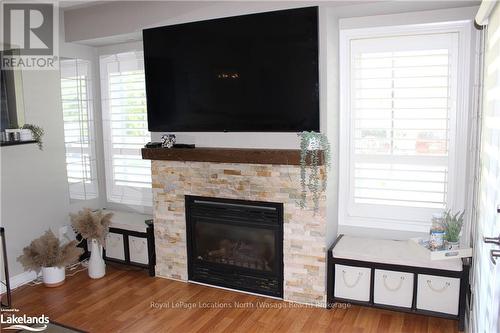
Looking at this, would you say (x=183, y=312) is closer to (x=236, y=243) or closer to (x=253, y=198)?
(x=236, y=243)

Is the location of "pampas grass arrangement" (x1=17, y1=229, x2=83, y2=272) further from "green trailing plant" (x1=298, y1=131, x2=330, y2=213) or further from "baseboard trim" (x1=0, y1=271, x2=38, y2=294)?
"green trailing plant" (x1=298, y1=131, x2=330, y2=213)

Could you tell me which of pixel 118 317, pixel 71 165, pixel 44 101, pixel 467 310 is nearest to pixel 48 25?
pixel 44 101

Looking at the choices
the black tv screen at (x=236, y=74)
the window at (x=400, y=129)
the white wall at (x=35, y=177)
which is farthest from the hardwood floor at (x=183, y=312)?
the black tv screen at (x=236, y=74)

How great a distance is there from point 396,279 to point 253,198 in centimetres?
125

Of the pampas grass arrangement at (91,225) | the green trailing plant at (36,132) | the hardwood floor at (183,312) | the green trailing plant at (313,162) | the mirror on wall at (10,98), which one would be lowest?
the hardwood floor at (183,312)

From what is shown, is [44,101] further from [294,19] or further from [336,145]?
[336,145]

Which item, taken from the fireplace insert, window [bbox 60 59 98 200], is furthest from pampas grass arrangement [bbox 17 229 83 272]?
the fireplace insert

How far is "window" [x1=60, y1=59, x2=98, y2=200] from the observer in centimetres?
430

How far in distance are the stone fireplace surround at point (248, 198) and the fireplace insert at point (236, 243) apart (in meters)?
0.06

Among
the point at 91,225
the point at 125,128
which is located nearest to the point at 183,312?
the point at 91,225

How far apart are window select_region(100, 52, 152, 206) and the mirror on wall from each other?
0.92 m

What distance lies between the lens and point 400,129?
3.34m

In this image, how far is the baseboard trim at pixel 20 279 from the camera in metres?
3.79

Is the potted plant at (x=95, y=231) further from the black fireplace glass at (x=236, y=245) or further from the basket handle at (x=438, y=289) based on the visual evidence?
the basket handle at (x=438, y=289)
